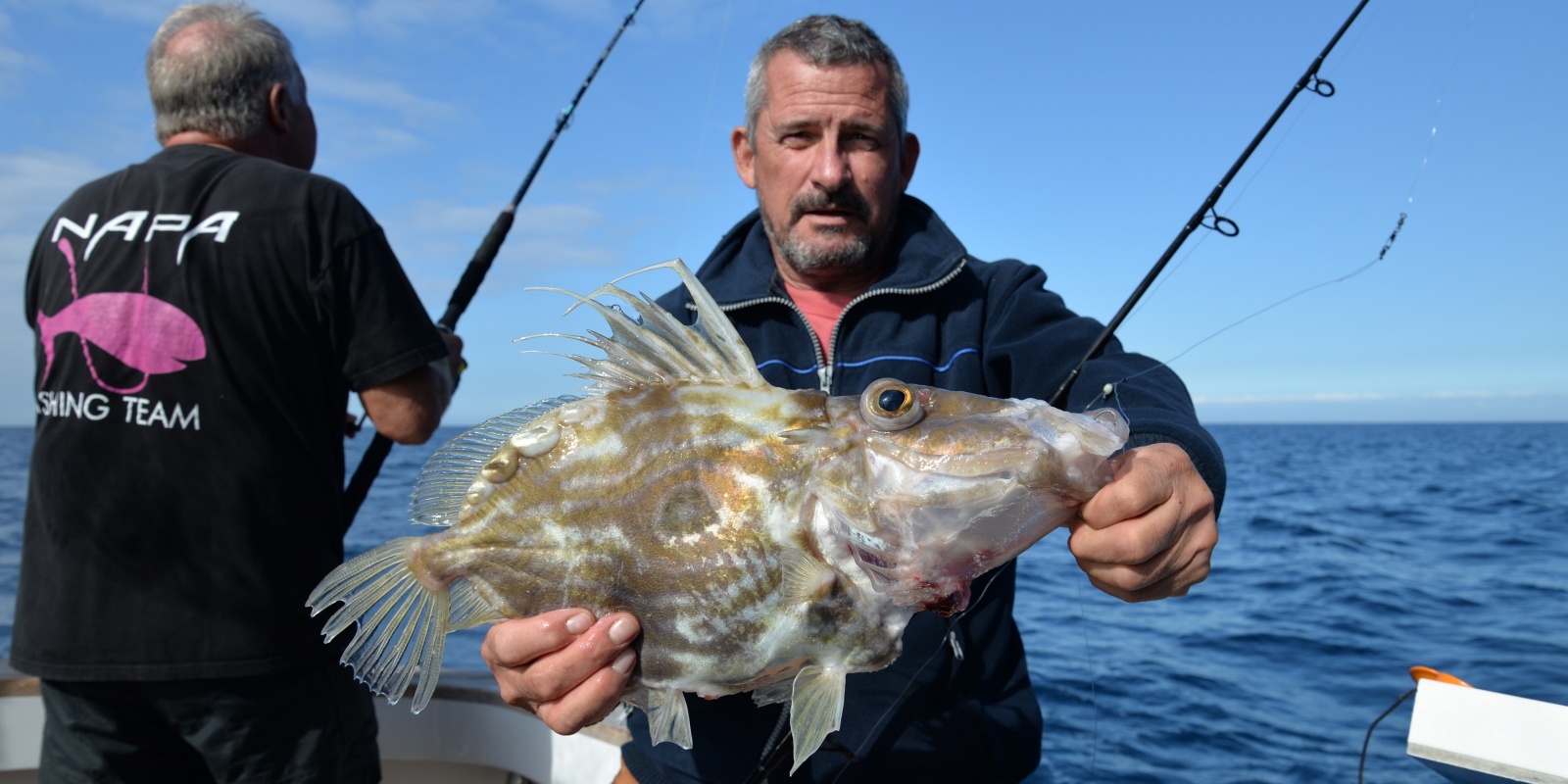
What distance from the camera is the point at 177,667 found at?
2617mm

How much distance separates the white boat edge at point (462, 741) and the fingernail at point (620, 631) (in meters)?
2.21

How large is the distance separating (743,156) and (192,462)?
203cm

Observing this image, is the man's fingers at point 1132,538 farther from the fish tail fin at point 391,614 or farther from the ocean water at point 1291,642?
the ocean water at point 1291,642

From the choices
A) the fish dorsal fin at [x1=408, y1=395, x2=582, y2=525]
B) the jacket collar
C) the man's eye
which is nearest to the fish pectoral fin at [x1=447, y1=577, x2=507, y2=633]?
the fish dorsal fin at [x1=408, y1=395, x2=582, y2=525]

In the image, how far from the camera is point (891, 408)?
1.62 metres

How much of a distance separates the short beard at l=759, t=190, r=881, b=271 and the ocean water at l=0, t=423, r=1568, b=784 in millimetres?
4533

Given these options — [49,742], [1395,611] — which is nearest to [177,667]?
[49,742]

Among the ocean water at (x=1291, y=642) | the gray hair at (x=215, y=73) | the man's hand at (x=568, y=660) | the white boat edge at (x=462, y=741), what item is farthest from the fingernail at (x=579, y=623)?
the ocean water at (x=1291, y=642)

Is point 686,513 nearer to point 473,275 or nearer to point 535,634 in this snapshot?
point 535,634

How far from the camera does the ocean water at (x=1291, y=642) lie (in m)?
6.61

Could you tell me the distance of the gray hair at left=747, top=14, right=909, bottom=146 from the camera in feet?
9.36

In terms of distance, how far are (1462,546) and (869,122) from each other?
16.2 meters

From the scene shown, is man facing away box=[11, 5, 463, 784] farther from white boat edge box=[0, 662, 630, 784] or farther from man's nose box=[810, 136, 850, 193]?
man's nose box=[810, 136, 850, 193]

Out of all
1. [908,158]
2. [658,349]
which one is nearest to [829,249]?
[908,158]
